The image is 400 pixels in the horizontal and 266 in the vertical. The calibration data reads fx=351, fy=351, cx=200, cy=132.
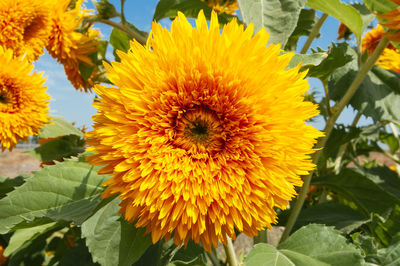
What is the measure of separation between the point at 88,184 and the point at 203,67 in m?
0.64

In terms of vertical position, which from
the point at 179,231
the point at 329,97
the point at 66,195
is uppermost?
the point at 329,97

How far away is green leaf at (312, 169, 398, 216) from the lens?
147cm

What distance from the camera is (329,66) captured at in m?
1.11

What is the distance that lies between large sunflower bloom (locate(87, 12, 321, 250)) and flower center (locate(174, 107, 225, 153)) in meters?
0.08

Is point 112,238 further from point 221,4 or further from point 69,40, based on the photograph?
point 221,4

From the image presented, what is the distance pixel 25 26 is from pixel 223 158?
131cm

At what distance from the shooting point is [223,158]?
2.85 feet

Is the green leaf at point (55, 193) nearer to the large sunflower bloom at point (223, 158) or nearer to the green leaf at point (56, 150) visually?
the large sunflower bloom at point (223, 158)

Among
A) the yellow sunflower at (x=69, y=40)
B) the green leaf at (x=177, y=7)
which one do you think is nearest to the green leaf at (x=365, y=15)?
the green leaf at (x=177, y=7)

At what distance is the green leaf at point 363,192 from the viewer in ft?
4.83

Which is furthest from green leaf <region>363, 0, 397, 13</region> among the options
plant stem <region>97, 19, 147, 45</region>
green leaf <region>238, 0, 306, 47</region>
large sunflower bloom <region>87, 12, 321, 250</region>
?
plant stem <region>97, 19, 147, 45</region>

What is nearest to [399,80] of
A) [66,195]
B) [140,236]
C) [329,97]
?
[329,97]

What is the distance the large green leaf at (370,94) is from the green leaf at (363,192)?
0.89 feet

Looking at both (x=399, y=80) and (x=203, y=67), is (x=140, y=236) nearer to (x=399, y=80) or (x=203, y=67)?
(x=203, y=67)
